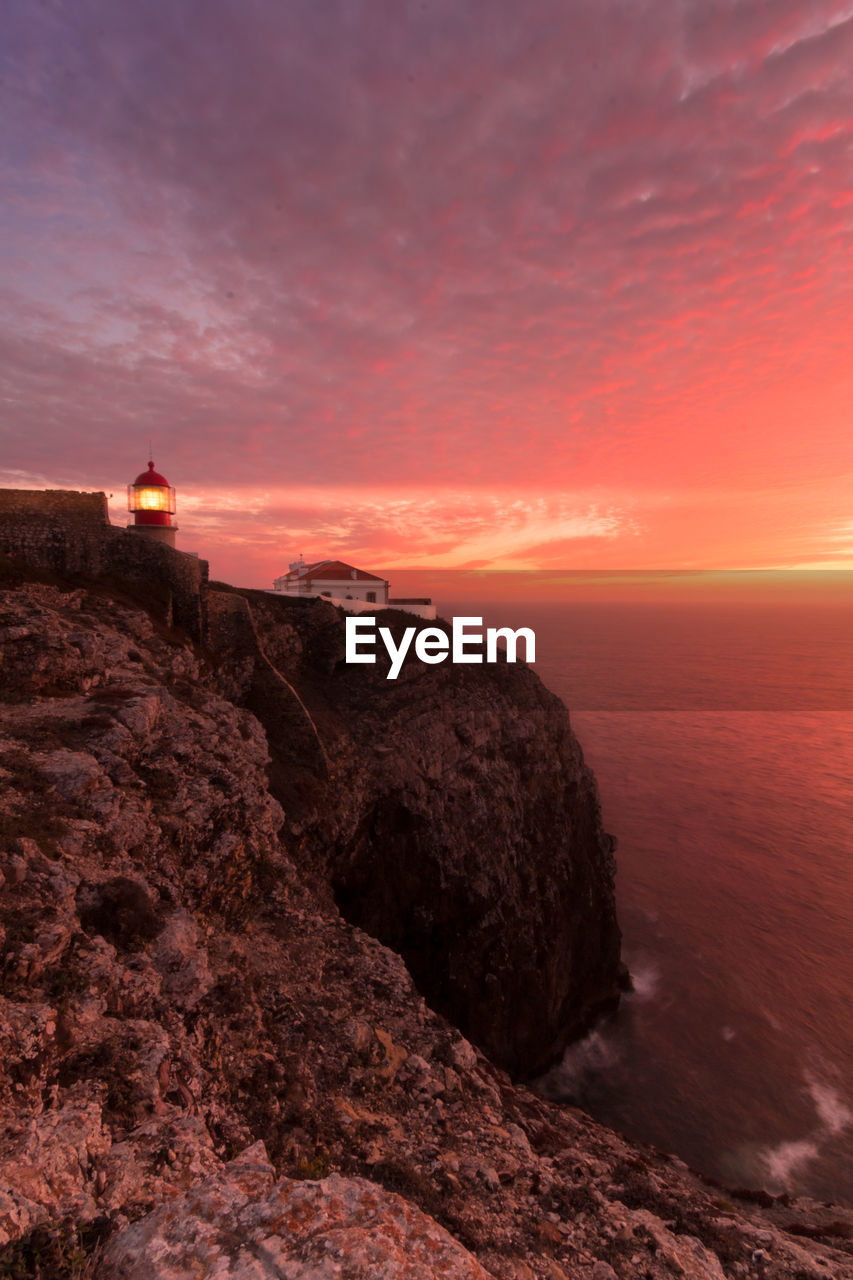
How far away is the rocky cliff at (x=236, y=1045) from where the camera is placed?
489 centimetres

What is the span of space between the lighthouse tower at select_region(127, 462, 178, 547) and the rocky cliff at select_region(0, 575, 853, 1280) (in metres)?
12.8

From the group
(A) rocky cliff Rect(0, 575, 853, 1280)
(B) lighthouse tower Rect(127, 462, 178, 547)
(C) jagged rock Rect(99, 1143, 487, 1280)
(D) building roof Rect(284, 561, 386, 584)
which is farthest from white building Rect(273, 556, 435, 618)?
(C) jagged rock Rect(99, 1143, 487, 1280)

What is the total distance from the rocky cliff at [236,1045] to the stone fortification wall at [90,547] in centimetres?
303

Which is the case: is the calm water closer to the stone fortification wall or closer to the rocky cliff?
the rocky cliff

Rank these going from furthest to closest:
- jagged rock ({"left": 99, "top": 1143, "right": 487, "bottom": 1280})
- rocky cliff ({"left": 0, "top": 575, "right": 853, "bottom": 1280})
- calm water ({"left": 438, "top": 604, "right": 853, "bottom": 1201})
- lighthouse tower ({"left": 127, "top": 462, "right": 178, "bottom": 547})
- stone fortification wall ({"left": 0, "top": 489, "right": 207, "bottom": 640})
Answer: lighthouse tower ({"left": 127, "top": 462, "right": 178, "bottom": 547})
calm water ({"left": 438, "top": 604, "right": 853, "bottom": 1201})
stone fortification wall ({"left": 0, "top": 489, "right": 207, "bottom": 640})
rocky cliff ({"left": 0, "top": 575, "right": 853, "bottom": 1280})
jagged rock ({"left": 99, "top": 1143, "right": 487, "bottom": 1280})

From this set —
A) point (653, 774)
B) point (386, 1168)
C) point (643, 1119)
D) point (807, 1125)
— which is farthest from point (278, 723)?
point (653, 774)

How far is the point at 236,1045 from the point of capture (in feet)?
30.7

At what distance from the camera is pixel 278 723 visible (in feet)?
82.0

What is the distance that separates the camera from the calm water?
2278cm

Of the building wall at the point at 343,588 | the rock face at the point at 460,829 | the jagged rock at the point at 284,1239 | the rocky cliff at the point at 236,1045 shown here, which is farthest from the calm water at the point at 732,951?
the building wall at the point at 343,588

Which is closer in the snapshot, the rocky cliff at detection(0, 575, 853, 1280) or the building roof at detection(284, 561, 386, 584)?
the rocky cliff at detection(0, 575, 853, 1280)

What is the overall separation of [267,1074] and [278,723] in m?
16.7

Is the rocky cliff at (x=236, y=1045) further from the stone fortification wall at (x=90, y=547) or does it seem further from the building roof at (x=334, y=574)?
the building roof at (x=334, y=574)

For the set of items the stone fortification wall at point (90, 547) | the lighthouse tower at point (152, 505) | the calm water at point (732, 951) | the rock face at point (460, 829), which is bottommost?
the calm water at point (732, 951)
